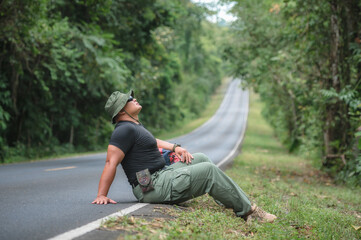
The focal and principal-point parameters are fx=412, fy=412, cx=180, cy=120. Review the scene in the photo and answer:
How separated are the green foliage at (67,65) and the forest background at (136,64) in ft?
0.16

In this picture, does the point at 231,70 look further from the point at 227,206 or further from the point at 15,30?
the point at 227,206

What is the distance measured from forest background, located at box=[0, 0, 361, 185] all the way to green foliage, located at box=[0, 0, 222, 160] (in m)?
0.05

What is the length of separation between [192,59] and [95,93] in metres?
46.1

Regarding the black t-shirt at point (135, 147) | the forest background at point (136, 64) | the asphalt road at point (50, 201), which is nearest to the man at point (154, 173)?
the black t-shirt at point (135, 147)

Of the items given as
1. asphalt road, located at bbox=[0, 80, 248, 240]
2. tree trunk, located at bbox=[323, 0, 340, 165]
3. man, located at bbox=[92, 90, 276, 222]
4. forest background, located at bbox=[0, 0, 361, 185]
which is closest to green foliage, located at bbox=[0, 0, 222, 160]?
forest background, located at bbox=[0, 0, 361, 185]

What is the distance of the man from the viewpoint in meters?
5.40

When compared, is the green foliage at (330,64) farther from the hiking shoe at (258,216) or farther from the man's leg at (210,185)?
the man's leg at (210,185)

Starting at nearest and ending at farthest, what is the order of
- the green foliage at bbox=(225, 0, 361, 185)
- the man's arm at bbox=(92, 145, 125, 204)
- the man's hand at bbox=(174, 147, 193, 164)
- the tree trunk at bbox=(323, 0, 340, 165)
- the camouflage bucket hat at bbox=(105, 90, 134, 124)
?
1. the man's arm at bbox=(92, 145, 125, 204)
2. the camouflage bucket hat at bbox=(105, 90, 134, 124)
3. the man's hand at bbox=(174, 147, 193, 164)
4. the green foliage at bbox=(225, 0, 361, 185)
5. the tree trunk at bbox=(323, 0, 340, 165)

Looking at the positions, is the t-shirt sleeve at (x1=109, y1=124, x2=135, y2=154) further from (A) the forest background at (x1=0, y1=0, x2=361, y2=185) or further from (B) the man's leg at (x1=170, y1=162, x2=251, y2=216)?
(A) the forest background at (x1=0, y1=0, x2=361, y2=185)

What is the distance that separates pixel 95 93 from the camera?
62.8 ft

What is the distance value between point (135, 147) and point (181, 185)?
803 mm

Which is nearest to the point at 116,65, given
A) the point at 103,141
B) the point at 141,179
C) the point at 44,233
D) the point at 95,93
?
the point at 95,93

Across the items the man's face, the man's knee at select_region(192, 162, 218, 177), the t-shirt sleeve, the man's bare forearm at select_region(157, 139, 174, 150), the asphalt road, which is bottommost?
the asphalt road

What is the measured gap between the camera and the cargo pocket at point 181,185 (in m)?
5.44
